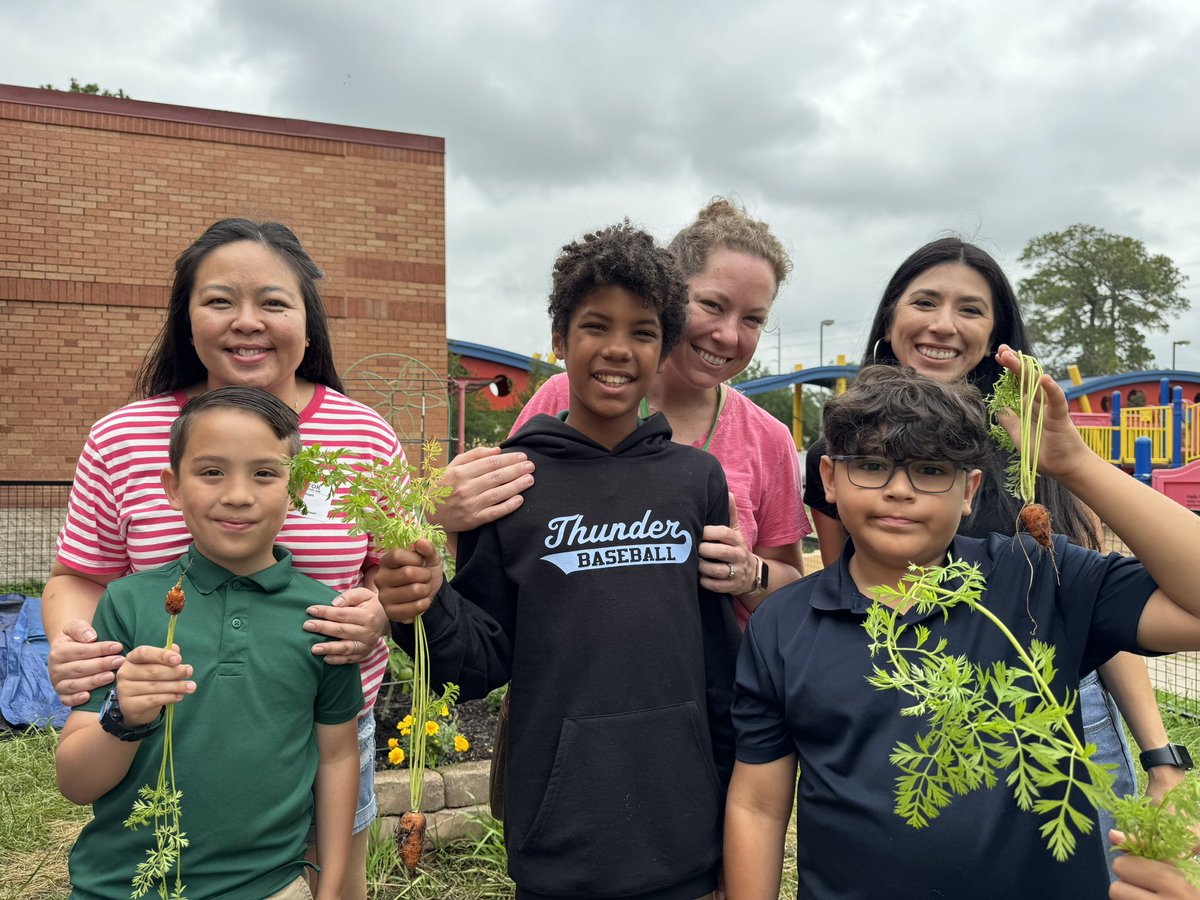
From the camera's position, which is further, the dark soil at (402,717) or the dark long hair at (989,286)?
the dark soil at (402,717)

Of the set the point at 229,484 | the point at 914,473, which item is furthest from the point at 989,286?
the point at 229,484

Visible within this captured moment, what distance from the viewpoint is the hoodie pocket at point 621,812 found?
179 cm

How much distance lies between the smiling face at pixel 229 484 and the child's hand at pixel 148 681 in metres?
0.30

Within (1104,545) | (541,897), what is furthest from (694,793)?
(1104,545)

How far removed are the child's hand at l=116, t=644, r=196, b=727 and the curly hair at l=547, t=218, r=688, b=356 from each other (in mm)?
1118

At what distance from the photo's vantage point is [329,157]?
13.2 metres

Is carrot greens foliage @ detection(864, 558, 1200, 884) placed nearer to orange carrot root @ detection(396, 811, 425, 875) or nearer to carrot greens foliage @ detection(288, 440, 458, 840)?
carrot greens foliage @ detection(288, 440, 458, 840)

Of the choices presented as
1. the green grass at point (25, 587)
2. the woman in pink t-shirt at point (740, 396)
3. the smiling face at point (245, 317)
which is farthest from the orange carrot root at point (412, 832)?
the green grass at point (25, 587)

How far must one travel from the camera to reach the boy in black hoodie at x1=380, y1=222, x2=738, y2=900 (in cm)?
180

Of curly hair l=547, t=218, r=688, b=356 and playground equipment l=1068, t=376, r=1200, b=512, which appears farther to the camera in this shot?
playground equipment l=1068, t=376, r=1200, b=512

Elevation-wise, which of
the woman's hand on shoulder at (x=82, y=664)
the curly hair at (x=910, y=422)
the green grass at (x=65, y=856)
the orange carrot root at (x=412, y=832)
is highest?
the curly hair at (x=910, y=422)

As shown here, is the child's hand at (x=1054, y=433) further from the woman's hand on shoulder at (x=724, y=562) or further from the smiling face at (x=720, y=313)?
the smiling face at (x=720, y=313)

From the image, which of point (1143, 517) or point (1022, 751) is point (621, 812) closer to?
point (1022, 751)

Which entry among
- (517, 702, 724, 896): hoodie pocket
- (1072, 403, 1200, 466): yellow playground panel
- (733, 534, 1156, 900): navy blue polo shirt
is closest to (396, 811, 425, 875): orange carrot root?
(517, 702, 724, 896): hoodie pocket
